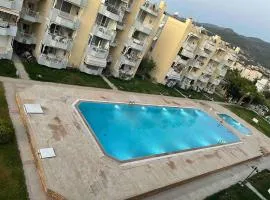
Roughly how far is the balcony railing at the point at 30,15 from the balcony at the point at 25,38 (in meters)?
2.08

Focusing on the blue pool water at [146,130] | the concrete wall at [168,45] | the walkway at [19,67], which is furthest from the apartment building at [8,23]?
the concrete wall at [168,45]

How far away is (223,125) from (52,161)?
36897 mm

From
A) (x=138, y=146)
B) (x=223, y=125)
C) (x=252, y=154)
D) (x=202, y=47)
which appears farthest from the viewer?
(x=202, y=47)

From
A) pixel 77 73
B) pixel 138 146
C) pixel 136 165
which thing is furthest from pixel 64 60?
pixel 136 165

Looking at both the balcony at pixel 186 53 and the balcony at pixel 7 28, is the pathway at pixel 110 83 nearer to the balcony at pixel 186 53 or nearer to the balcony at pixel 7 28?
the balcony at pixel 7 28

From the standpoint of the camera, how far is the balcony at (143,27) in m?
47.4

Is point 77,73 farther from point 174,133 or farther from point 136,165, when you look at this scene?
point 136,165

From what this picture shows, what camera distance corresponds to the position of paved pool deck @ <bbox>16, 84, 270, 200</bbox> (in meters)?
21.3

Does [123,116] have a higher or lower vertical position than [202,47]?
lower

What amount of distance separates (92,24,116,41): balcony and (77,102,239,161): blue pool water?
10686 millimetres

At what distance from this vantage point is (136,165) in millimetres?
27109

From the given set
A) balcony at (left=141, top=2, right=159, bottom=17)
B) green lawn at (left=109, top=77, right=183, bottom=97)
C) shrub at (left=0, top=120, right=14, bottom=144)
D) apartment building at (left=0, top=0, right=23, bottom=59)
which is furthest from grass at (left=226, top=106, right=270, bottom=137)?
shrub at (left=0, top=120, right=14, bottom=144)

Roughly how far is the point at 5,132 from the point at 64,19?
19.6 metres

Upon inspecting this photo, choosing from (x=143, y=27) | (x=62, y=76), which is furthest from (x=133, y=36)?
(x=62, y=76)
